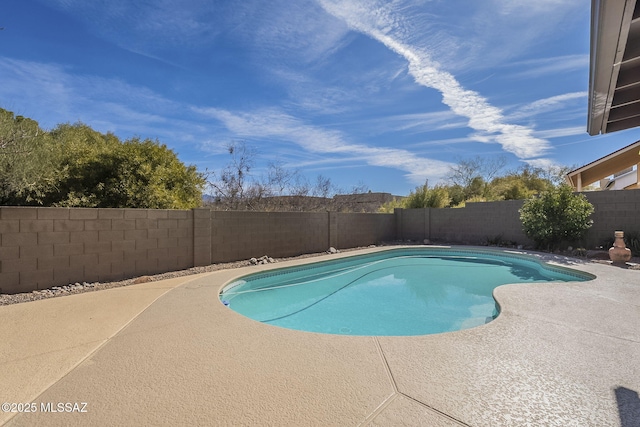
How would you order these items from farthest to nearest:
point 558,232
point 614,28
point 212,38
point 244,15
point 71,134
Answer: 1. point 558,232
2. point 71,134
3. point 212,38
4. point 244,15
5. point 614,28

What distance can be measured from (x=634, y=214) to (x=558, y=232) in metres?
1.87

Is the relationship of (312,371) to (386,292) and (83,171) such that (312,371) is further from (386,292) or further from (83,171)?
(83,171)

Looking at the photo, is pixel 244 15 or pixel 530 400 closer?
pixel 530 400

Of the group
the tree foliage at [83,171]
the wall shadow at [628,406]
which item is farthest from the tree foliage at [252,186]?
the wall shadow at [628,406]

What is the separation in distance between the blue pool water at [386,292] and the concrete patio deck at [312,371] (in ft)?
3.58

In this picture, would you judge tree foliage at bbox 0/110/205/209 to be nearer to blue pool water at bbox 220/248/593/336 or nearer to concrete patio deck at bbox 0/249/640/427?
concrete patio deck at bbox 0/249/640/427

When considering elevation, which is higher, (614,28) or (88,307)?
(614,28)

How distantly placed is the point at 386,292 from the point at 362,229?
227 inches

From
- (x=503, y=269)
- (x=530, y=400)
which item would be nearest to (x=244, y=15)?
(x=530, y=400)

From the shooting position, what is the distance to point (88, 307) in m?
3.99

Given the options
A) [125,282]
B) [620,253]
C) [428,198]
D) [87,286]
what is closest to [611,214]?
[620,253]

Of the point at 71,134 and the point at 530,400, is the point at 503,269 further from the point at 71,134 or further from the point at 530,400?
the point at 71,134

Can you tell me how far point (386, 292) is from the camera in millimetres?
6098

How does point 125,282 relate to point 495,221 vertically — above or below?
below
